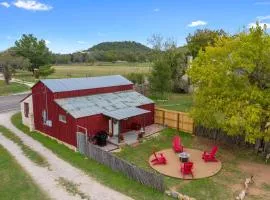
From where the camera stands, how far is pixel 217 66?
2112 cm

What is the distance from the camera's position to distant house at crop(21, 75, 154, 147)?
23.9m

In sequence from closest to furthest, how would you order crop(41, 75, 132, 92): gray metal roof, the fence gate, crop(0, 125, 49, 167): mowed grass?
crop(0, 125, 49, 167): mowed grass, the fence gate, crop(41, 75, 132, 92): gray metal roof

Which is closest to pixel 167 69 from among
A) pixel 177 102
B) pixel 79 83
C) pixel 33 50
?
pixel 177 102

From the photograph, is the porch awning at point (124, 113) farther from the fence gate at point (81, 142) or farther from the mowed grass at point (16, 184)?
the mowed grass at point (16, 184)

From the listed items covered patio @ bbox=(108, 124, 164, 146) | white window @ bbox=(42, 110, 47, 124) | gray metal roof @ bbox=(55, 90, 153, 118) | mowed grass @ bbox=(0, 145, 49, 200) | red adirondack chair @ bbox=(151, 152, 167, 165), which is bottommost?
mowed grass @ bbox=(0, 145, 49, 200)

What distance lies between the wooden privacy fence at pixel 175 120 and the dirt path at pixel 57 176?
11.3 metres

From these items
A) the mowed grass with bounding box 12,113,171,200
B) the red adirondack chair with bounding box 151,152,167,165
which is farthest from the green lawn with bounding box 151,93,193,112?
the mowed grass with bounding box 12,113,171,200

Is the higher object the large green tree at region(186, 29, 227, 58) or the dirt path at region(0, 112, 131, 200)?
the large green tree at region(186, 29, 227, 58)

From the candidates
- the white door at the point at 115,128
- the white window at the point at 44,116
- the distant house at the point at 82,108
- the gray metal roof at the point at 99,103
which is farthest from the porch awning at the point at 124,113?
the white window at the point at 44,116

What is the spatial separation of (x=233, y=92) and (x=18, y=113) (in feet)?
85.8

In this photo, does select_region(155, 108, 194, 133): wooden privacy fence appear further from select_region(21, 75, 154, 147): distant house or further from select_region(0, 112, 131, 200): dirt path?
select_region(0, 112, 131, 200): dirt path

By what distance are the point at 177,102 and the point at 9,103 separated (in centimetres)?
2383

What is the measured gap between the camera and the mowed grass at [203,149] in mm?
16406

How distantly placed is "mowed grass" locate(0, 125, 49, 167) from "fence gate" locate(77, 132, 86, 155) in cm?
260
